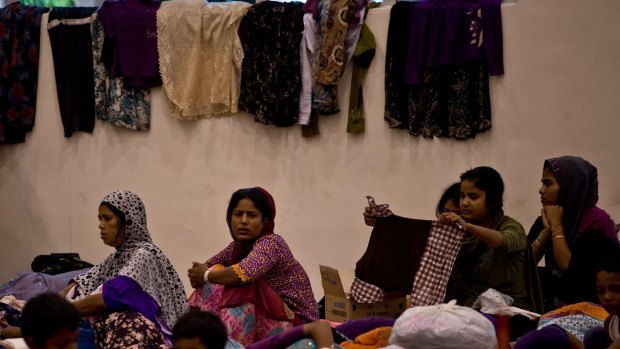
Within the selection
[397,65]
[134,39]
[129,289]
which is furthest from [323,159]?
[129,289]

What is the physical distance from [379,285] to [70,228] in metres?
3.45

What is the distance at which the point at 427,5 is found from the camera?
6.09 meters

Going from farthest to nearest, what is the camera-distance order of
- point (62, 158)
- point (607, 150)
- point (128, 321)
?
point (62, 158), point (607, 150), point (128, 321)

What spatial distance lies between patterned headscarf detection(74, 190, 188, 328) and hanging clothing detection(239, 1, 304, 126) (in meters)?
1.89

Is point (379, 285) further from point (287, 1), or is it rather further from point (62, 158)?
point (62, 158)

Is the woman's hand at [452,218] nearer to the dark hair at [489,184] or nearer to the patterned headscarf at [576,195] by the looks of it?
the dark hair at [489,184]

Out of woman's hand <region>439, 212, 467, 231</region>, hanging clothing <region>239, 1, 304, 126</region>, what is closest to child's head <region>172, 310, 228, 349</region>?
woman's hand <region>439, 212, 467, 231</region>

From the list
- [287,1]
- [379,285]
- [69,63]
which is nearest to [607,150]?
[379,285]

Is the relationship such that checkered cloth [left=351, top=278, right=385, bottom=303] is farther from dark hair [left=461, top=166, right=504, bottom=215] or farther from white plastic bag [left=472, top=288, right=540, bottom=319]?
dark hair [left=461, top=166, right=504, bottom=215]

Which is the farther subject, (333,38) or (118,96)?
(118,96)

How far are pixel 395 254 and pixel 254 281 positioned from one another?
0.67m

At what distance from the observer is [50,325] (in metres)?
3.12

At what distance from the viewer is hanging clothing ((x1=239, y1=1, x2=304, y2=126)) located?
644 centimetres

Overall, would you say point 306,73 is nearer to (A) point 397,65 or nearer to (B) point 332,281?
(A) point 397,65
